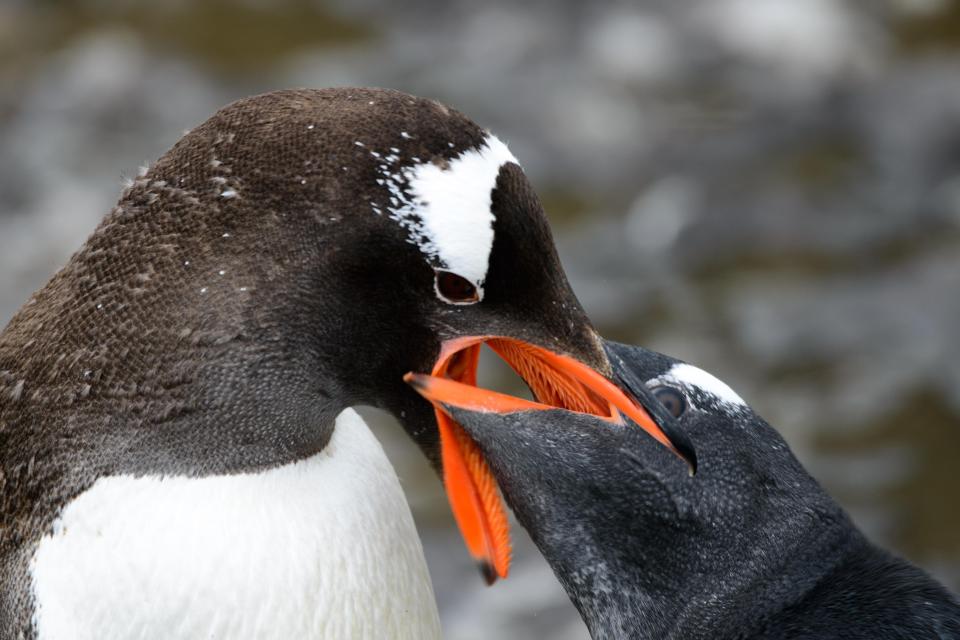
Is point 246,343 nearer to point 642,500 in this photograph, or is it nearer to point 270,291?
point 270,291

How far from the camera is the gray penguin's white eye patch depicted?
1965mm

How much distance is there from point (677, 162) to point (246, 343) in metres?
4.60

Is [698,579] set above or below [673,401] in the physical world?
A: below

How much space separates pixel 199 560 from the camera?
2088 millimetres

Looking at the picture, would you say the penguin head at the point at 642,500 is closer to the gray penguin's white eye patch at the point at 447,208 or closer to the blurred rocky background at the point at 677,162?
the gray penguin's white eye patch at the point at 447,208

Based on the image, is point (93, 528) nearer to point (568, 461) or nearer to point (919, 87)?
point (568, 461)

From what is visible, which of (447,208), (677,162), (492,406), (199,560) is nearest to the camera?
(447,208)

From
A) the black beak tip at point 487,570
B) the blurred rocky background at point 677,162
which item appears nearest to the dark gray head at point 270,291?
the black beak tip at point 487,570

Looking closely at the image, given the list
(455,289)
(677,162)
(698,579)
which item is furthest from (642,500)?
(677,162)

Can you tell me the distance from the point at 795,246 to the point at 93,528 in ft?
14.2

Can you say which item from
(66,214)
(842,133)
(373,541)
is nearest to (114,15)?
(66,214)

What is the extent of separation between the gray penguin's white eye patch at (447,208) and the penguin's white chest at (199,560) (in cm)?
46

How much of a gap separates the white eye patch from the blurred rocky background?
221cm

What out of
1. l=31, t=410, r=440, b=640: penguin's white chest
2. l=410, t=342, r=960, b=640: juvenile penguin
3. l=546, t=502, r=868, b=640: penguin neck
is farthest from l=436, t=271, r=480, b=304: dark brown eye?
l=546, t=502, r=868, b=640: penguin neck
